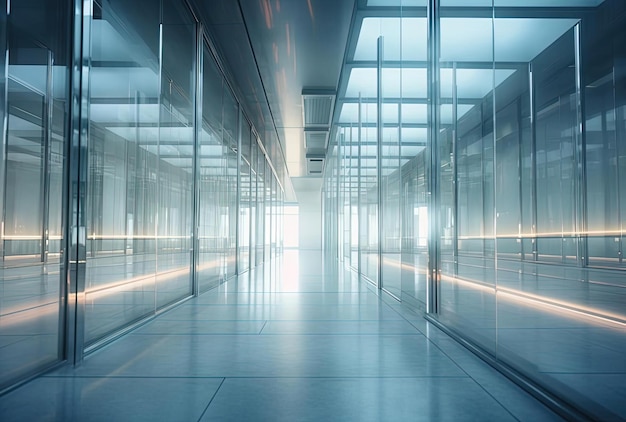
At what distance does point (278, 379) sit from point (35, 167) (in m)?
2.33

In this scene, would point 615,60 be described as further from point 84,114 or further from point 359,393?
point 84,114

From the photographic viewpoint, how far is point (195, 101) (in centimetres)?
754

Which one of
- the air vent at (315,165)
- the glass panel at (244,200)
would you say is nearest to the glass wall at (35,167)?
the glass panel at (244,200)

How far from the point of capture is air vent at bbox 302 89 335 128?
40.0 feet

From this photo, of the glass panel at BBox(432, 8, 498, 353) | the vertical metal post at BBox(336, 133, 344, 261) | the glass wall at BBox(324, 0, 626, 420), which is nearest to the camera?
the glass wall at BBox(324, 0, 626, 420)

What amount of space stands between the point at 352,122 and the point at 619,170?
675 centimetres

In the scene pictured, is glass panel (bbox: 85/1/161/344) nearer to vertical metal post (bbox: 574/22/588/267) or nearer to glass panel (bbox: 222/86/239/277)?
glass panel (bbox: 222/86/239/277)

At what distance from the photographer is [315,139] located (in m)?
17.8

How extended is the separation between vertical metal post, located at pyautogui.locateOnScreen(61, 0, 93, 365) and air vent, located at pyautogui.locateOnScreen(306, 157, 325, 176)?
61.7 ft

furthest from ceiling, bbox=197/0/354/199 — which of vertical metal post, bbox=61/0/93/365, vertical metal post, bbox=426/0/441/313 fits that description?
vertical metal post, bbox=61/0/93/365

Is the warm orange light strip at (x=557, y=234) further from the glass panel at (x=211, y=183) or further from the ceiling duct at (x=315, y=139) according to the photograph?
the ceiling duct at (x=315, y=139)

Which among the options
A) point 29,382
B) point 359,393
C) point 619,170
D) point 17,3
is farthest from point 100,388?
point 619,170

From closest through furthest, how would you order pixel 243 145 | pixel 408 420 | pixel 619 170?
1. pixel 408 420
2. pixel 619 170
3. pixel 243 145

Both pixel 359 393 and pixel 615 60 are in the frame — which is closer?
pixel 359 393
